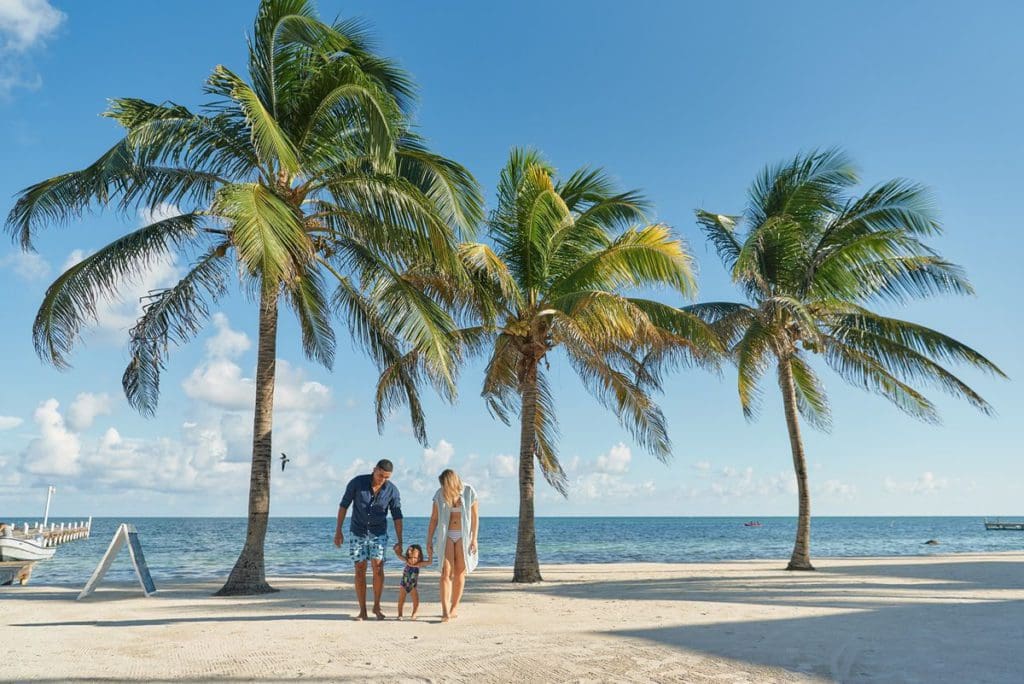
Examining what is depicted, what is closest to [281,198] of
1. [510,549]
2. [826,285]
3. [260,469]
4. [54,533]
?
[260,469]

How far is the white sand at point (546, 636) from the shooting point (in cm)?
568

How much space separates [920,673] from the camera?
5.38 meters

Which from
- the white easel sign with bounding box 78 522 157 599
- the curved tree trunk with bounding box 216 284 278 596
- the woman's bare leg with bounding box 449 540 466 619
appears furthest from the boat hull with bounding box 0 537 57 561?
the woman's bare leg with bounding box 449 540 466 619

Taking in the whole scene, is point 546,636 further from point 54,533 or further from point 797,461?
point 54,533

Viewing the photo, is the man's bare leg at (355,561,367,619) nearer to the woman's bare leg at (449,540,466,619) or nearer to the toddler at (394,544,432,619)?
the toddler at (394,544,432,619)

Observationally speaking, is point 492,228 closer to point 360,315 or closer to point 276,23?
point 360,315

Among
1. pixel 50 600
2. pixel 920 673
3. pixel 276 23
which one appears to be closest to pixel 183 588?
pixel 50 600

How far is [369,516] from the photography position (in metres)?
8.62

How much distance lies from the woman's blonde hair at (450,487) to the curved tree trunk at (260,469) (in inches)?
183

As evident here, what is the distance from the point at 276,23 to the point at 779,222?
10119 millimetres

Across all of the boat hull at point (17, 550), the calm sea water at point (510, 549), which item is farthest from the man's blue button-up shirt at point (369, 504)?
the boat hull at point (17, 550)

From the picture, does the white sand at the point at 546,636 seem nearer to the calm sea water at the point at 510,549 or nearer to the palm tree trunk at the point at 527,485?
the palm tree trunk at the point at 527,485

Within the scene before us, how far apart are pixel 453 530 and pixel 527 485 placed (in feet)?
18.8

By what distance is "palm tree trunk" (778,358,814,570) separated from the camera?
16.5 m
